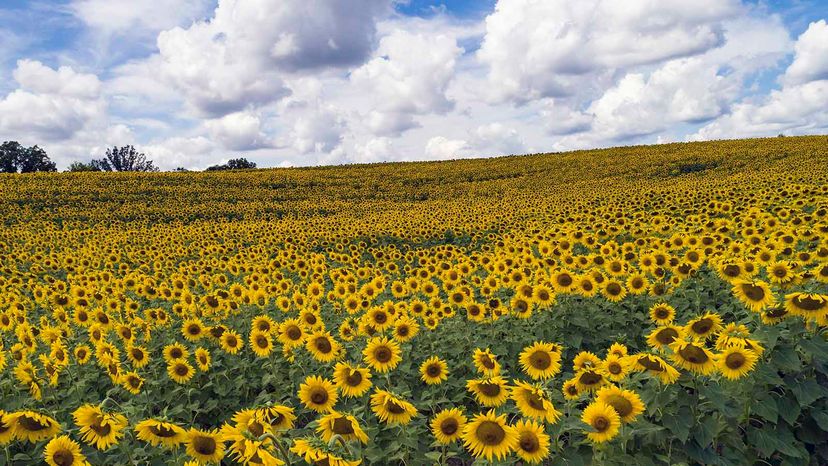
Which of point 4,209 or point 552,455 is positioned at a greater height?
point 4,209

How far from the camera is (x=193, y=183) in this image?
1720 inches

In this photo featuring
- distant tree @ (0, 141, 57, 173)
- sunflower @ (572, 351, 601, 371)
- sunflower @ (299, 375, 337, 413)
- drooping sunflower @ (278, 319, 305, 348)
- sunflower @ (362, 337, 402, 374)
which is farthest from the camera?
distant tree @ (0, 141, 57, 173)

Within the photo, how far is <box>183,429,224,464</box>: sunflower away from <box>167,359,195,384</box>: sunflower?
2.60 metres

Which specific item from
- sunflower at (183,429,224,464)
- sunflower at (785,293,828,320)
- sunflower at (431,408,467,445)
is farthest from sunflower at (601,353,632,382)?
sunflower at (183,429,224,464)

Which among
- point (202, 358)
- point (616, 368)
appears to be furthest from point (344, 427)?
point (202, 358)

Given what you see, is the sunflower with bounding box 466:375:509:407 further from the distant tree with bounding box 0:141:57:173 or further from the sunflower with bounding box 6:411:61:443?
the distant tree with bounding box 0:141:57:173

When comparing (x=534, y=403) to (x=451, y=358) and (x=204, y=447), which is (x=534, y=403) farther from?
(x=451, y=358)

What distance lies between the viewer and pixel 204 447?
3395 millimetres

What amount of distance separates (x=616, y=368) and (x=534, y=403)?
1003 millimetres

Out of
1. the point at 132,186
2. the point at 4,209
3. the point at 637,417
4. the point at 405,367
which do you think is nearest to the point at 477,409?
the point at 405,367

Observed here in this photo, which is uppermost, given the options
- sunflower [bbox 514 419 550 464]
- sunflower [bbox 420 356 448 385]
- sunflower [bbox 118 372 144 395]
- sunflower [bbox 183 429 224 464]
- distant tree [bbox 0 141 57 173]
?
distant tree [bbox 0 141 57 173]

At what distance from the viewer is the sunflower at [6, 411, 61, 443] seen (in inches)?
141

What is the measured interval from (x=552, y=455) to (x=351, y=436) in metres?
1.54

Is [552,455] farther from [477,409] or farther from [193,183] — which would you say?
[193,183]
